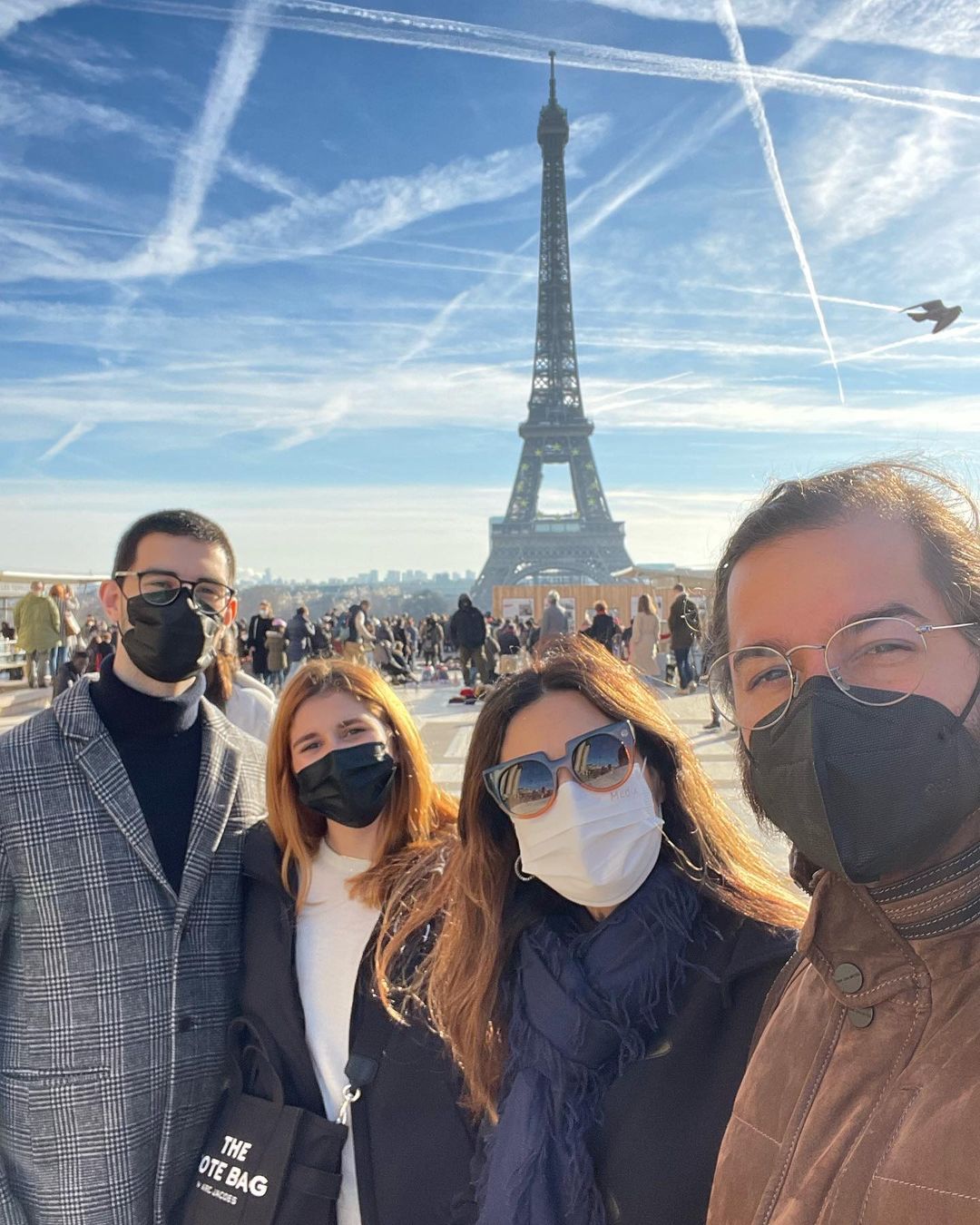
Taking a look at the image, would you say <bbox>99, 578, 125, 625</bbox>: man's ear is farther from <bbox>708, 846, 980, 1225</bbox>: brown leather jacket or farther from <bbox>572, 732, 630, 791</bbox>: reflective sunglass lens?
<bbox>708, 846, 980, 1225</bbox>: brown leather jacket

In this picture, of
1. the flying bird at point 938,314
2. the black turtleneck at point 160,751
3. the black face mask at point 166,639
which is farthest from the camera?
the flying bird at point 938,314

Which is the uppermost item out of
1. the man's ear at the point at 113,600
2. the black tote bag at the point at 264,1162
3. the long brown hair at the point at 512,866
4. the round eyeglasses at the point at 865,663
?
the man's ear at the point at 113,600

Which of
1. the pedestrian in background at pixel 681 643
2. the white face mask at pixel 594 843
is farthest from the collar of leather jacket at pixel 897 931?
the pedestrian in background at pixel 681 643

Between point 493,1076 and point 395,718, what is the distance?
1.04 meters

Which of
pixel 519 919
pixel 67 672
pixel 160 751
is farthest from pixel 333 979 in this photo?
pixel 67 672

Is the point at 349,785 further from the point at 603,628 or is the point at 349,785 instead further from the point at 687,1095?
the point at 603,628

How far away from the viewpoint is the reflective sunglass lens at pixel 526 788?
197cm

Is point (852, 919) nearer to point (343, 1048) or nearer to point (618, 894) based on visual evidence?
point (618, 894)

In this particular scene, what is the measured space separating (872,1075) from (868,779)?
1.09 feet

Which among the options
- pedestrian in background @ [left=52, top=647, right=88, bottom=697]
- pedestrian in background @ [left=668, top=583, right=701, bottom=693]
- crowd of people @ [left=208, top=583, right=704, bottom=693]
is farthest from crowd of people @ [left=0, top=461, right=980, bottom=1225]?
pedestrian in background @ [left=668, top=583, right=701, bottom=693]

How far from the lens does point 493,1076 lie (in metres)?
1.79

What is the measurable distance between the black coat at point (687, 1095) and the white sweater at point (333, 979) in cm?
60

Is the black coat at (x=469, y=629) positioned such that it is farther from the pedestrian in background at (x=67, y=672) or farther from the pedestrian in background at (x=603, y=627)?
the pedestrian in background at (x=67, y=672)

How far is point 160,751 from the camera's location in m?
2.27
